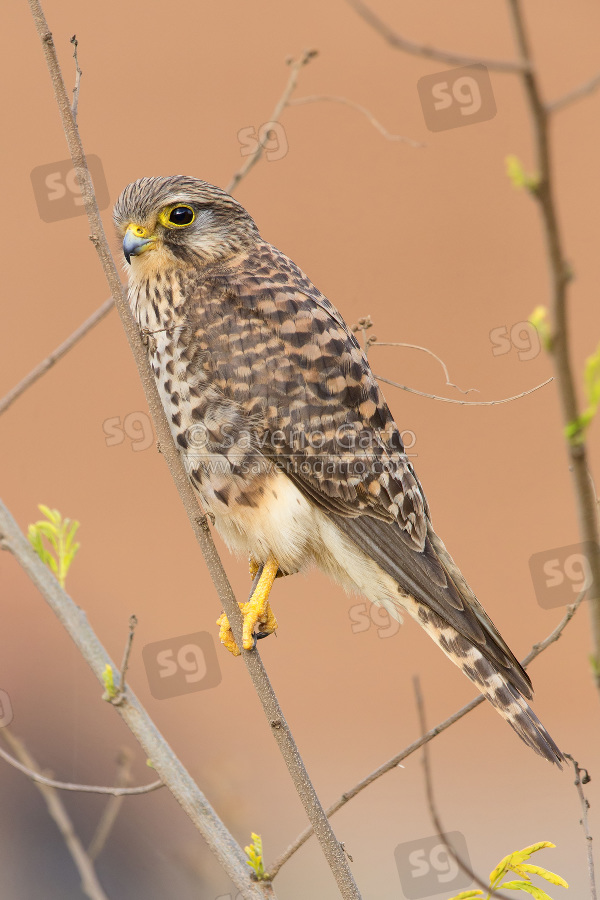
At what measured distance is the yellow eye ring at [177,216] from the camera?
242 centimetres

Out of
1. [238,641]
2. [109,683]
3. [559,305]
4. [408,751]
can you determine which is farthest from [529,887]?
[559,305]

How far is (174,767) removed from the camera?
149cm

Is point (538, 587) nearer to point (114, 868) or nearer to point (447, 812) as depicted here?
point (447, 812)

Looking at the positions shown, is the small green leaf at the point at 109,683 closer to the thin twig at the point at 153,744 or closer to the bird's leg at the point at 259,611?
the thin twig at the point at 153,744

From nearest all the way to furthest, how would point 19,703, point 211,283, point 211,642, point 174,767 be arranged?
point 174,767, point 211,283, point 211,642, point 19,703

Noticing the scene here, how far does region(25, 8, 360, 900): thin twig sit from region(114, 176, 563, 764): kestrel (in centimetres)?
53

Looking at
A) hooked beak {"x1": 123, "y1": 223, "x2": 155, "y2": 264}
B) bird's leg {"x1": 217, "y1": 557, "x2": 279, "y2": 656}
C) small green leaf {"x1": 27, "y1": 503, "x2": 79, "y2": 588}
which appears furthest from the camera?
hooked beak {"x1": 123, "y1": 223, "x2": 155, "y2": 264}

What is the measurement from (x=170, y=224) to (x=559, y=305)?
194 centimetres

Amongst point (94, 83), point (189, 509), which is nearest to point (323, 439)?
point (189, 509)

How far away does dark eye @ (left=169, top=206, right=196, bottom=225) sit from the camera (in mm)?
2430

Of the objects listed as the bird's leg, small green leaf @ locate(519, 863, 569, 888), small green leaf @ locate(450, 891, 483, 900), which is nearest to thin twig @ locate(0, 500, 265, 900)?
small green leaf @ locate(450, 891, 483, 900)

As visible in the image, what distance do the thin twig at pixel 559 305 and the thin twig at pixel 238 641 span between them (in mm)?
816

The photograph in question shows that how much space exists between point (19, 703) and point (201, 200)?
264 cm

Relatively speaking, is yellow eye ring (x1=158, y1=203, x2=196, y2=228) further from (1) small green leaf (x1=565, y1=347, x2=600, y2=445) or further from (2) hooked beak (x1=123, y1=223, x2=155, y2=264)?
(1) small green leaf (x1=565, y1=347, x2=600, y2=445)
